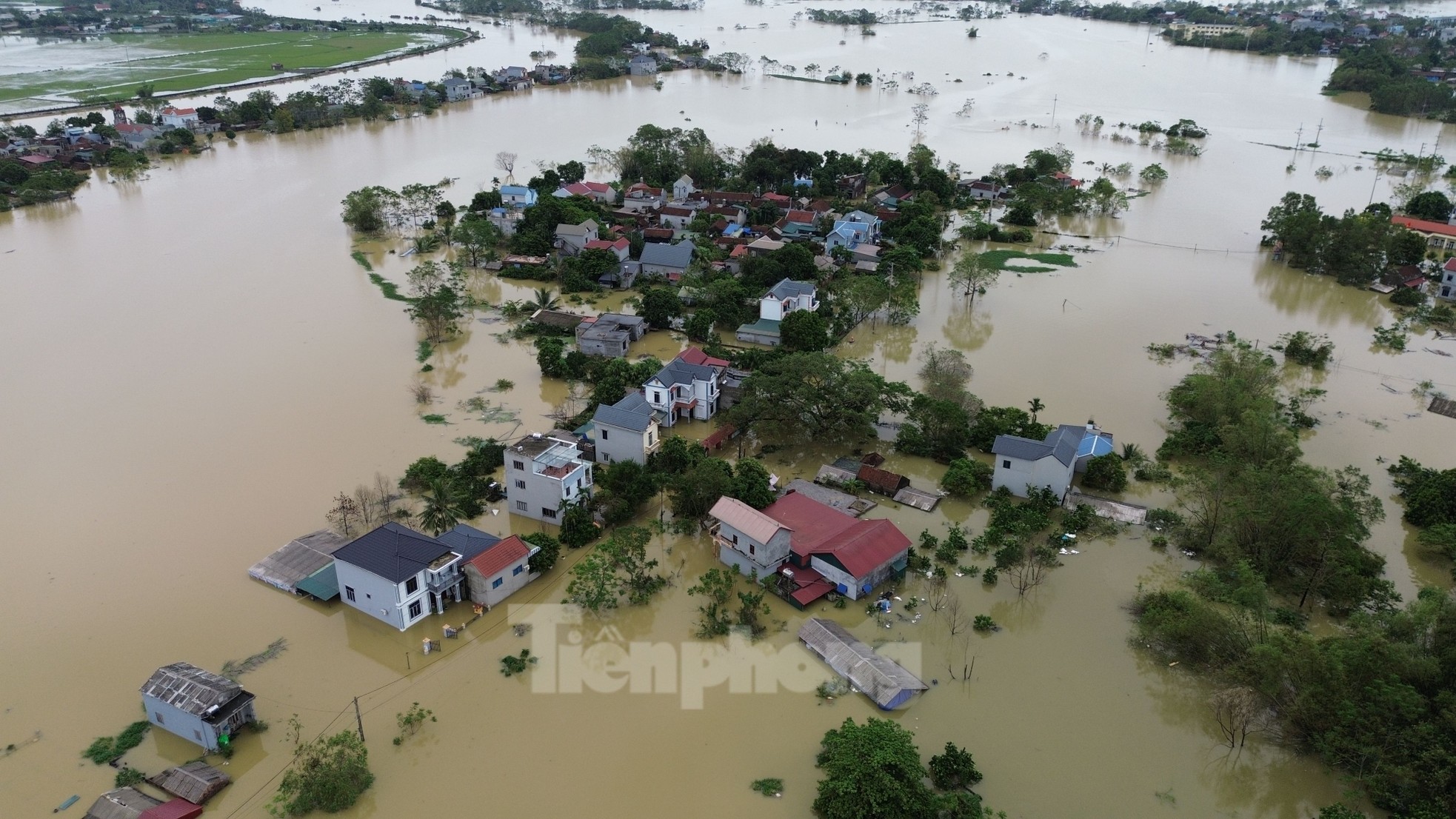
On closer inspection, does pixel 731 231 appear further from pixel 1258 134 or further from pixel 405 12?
pixel 405 12

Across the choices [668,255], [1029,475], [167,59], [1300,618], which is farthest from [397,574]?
[167,59]

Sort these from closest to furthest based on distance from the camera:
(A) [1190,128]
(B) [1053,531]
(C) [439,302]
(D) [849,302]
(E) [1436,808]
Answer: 1. (E) [1436,808]
2. (B) [1053,531]
3. (C) [439,302]
4. (D) [849,302]
5. (A) [1190,128]

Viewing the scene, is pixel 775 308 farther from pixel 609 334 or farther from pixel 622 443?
pixel 622 443

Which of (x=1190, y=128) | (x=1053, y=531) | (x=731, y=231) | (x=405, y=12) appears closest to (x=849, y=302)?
(x=731, y=231)

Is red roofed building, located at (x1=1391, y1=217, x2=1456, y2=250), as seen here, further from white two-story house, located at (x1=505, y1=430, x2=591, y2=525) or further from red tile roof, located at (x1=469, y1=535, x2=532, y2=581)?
red tile roof, located at (x1=469, y1=535, x2=532, y2=581)

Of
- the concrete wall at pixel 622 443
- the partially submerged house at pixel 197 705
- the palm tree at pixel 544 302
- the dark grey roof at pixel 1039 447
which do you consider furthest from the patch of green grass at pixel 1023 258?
the partially submerged house at pixel 197 705

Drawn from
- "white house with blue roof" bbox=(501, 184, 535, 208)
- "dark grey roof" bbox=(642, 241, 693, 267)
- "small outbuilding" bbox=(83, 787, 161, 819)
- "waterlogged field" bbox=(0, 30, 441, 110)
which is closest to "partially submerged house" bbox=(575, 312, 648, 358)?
"dark grey roof" bbox=(642, 241, 693, 267)
